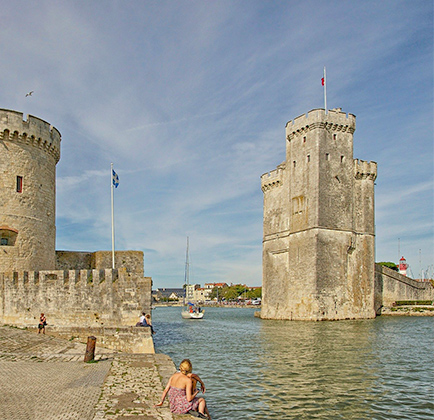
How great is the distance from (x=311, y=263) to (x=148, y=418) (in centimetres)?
3348

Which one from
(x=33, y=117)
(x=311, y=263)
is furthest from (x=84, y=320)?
(x=311, y=263)

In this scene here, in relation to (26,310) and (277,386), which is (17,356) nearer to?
(26,310)

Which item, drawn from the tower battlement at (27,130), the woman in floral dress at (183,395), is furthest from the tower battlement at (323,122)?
the woman in floral dress at (183,395)

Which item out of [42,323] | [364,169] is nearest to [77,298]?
[42,323]

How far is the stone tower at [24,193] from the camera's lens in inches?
757

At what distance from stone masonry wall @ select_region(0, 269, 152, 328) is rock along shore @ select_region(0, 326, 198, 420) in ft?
7.62

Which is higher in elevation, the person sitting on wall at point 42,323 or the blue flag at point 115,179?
the blue flag at point 115,179

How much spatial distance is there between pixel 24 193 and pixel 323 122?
1120 inches

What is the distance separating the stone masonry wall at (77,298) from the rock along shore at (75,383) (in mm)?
2323

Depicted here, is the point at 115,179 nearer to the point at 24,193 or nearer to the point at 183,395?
the point at 24,193

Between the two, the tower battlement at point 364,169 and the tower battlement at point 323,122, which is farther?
the tower battlement at point 364,169

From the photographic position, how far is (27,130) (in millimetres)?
19781

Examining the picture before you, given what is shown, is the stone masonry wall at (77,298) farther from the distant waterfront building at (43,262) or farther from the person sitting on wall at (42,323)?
the person sitting on wall at (42,323)

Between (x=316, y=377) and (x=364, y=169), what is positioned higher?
(x=364, y=169)
